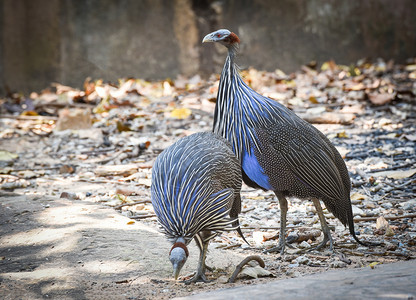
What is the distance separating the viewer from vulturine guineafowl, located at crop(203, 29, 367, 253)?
3352mm

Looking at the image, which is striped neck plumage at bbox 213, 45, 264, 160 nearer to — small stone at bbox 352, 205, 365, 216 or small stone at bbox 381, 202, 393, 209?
small stone at bbox 352, 205, 365, 216

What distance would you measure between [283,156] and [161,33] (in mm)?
5794

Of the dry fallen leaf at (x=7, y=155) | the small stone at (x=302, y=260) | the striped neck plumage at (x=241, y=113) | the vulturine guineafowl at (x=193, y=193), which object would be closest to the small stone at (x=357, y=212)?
the small stone at (x=302, y=260)

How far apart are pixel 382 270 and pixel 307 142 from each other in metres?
1.07

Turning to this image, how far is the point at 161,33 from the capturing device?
8.71 metres

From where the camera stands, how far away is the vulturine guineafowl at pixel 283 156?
3352mm

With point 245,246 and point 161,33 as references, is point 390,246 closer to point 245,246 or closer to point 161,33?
point 245,246

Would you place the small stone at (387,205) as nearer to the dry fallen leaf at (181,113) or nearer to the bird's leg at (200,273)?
the bird's leg at (200,273)

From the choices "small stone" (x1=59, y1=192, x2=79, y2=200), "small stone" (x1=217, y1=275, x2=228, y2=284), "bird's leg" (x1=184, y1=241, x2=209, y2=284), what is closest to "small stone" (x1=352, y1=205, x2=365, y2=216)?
"small stone" (x1=217, y1=275, x2=228, y2=284)

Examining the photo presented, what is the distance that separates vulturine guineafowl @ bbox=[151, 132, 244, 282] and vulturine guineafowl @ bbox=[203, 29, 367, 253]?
0.26m

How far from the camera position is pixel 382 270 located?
2.52 meters

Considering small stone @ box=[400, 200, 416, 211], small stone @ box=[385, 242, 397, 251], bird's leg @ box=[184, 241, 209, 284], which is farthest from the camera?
small stone @ box=[400, 200, 416, 211]

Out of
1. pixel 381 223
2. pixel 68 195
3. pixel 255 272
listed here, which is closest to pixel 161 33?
pixel 68 195

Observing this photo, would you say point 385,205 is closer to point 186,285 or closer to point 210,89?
point 186,285
